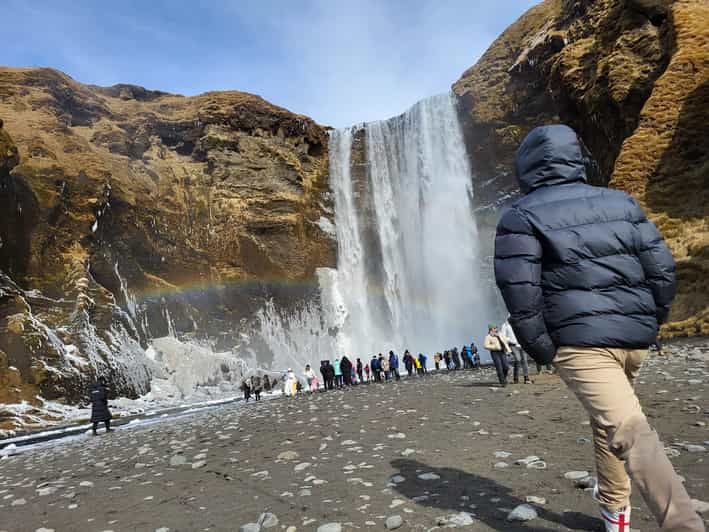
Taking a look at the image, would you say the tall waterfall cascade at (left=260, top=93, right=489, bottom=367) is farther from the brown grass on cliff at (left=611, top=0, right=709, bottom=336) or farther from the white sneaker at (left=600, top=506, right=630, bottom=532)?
the white sneaker at (left=600, top=506, right=630, bottom=532)

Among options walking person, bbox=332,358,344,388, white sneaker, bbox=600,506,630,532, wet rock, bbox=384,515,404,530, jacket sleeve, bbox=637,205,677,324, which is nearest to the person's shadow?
white sneaker, bbox=600,506,630,532

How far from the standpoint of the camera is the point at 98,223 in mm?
37125

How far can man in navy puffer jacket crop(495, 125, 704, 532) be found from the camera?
2434 mm

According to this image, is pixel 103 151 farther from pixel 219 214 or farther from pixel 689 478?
pixel 689 478

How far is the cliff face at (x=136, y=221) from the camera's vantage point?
30594 mm

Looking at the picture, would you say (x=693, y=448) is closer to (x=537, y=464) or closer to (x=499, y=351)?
(x=537, y=464)

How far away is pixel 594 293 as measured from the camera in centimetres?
255

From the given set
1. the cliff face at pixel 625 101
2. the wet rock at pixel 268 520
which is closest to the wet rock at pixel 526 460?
the wet rock at pixel 268 520

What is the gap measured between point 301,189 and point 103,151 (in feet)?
58.6

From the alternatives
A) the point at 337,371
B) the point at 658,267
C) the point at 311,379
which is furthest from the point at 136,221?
the point at 658,267

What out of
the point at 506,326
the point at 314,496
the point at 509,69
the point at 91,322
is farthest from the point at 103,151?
the point at 314,496

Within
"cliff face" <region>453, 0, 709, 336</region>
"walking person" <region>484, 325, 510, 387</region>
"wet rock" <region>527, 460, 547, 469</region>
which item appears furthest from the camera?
"cliff face" <region>453, 0, 709, 336</region>

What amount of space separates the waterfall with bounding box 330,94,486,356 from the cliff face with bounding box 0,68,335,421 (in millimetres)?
3097

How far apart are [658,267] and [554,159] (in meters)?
0.85
